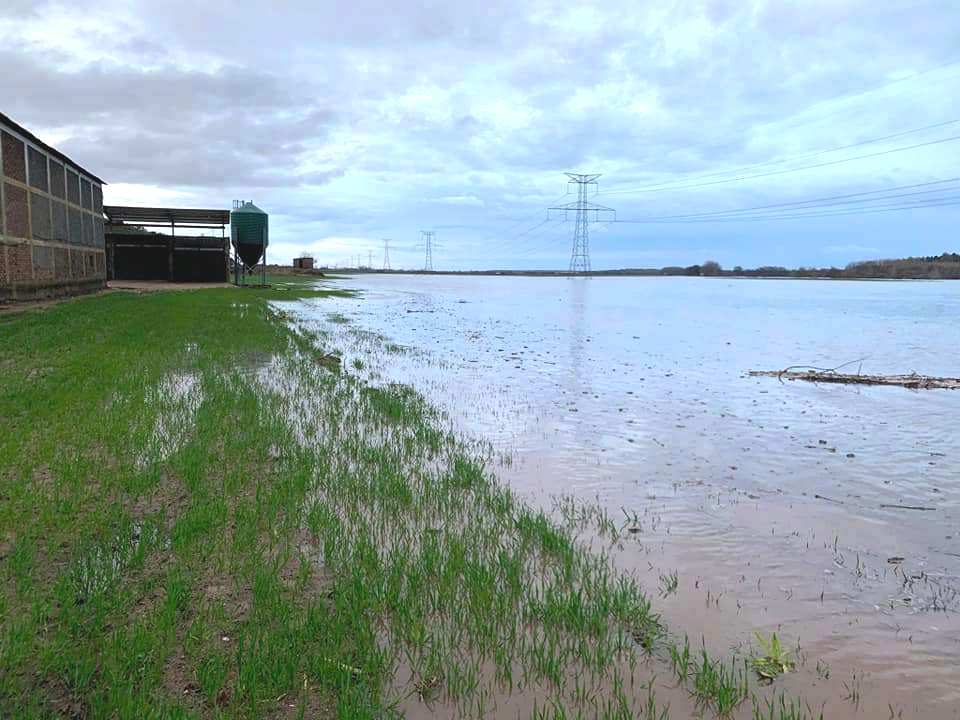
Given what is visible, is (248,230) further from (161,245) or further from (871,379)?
(871,379)

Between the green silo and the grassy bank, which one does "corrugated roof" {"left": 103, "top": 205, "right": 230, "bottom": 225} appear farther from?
the grassy bank

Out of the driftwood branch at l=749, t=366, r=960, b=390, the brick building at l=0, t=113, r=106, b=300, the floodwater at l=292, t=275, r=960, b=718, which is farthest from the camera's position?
the brick building at l=0, t=113, r=106, b=300

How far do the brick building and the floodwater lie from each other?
49.6 feet

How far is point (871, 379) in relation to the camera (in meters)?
16.2

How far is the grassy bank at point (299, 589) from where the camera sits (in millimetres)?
3523

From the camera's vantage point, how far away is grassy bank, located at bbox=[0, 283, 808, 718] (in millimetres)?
3523

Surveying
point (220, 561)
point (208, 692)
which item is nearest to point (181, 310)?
point (220, 561)

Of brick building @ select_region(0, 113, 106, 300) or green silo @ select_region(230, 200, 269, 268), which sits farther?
green silo @ select_region(230, 200, 269, 268)

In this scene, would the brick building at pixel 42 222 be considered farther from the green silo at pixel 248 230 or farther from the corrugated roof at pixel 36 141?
the green silo at pixel 248 230

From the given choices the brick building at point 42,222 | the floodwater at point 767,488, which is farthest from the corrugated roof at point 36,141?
the floodwater at point 767,488

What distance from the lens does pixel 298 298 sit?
46.9 metres

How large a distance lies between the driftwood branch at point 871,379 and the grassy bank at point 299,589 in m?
11.3

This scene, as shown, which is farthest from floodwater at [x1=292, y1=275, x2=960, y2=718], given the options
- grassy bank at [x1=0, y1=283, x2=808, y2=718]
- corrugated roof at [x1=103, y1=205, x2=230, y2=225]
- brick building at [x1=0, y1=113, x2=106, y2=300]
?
corrugated roof at [x1=103, y1=205, x2=230, y2=225]

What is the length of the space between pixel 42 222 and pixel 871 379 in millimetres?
31650
